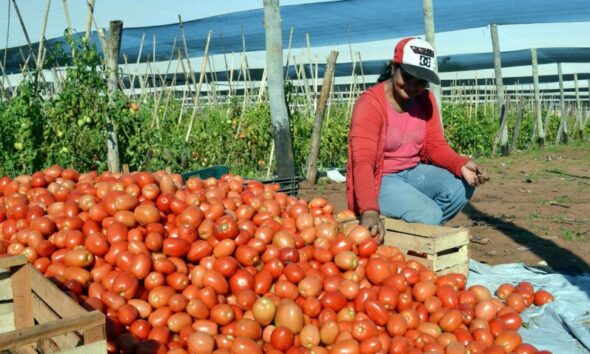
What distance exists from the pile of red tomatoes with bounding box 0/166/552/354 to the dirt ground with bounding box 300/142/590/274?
1721mm

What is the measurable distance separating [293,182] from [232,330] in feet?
12.1

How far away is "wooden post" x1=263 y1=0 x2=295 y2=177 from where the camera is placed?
7.45m

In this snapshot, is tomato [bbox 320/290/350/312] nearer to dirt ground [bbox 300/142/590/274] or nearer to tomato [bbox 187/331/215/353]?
tomato [bbox 187/331/215/353]

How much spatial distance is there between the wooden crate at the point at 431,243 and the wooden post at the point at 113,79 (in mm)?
2970

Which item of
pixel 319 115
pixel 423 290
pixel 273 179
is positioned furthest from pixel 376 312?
pixel 319 115

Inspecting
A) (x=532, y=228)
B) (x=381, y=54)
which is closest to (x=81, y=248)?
(x=532, y=228)

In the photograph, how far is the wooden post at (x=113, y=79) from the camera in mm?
6246

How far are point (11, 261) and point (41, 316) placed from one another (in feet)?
0.82

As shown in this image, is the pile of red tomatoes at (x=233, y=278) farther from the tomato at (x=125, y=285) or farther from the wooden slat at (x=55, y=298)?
the wooden slat at (x=55, y=298)

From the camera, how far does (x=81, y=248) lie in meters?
3.45

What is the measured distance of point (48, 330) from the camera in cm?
194

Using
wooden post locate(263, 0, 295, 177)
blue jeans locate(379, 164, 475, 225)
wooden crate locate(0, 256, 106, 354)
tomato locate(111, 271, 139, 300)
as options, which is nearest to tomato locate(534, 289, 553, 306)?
blue jeans locate(379, 164, 475, 225)

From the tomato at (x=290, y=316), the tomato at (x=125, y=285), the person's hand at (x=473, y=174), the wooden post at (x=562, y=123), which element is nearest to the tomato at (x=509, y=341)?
the tomato at (x=290, y=316)

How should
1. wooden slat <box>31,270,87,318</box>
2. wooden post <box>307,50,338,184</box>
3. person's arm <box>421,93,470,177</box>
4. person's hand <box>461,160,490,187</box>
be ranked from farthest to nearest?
wooden post <box>307,50,338,184</box>, person's arm <box>421,93,470,177</box>, person's hand <box>461,160,490,187</box>, wooden slat <box>31,270,87,318</box>
